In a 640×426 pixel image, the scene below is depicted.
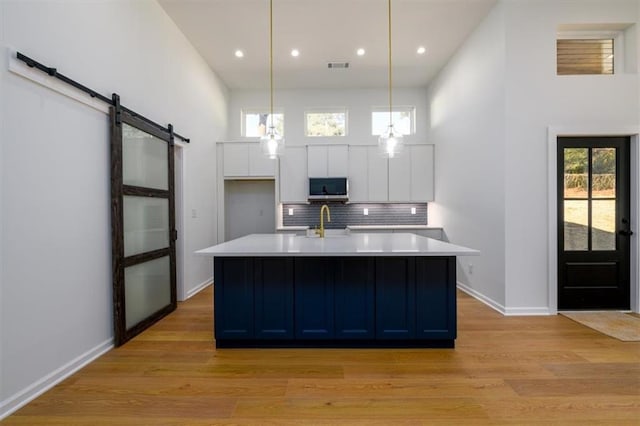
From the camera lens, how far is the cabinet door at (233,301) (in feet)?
8.75

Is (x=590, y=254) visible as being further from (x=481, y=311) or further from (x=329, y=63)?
(x=329, y=63)

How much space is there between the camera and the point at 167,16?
3.63 meters

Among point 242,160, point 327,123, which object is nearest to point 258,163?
point 242,160

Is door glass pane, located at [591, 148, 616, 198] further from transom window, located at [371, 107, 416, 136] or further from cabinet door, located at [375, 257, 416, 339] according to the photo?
transom window, located at [371, 107, 416, 136]

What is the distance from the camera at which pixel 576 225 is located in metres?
3.50

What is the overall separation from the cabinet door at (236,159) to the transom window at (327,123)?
4.34 feet

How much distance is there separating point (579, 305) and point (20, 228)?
17.1 feet

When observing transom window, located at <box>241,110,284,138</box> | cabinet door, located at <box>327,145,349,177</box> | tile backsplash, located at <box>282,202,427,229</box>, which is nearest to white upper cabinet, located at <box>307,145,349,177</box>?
cabinet door, located at <box>327,145,349,177</box>

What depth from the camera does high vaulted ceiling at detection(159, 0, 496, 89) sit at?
3.52 meters

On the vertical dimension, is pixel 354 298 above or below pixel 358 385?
above

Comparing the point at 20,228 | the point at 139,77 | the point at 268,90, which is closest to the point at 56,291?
the point at 20,228

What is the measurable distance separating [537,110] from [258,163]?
13.5ft

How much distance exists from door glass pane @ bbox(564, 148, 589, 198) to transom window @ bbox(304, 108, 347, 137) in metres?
3.54

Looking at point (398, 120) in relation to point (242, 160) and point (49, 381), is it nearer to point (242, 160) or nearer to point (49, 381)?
point (242, 160)
